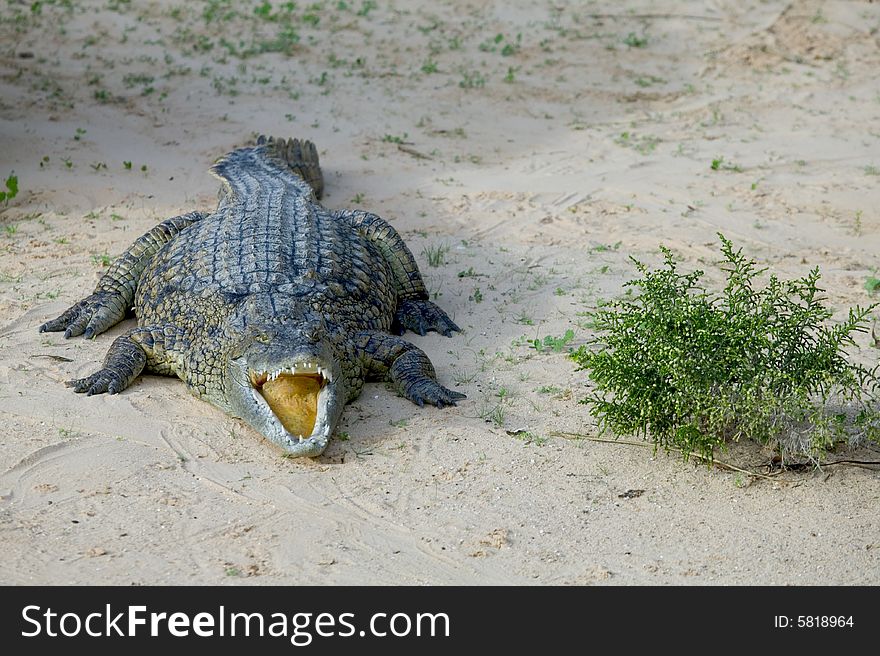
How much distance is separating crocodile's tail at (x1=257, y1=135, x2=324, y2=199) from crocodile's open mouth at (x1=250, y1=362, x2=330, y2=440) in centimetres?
302

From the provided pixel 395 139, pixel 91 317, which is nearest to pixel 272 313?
pixel 91 317

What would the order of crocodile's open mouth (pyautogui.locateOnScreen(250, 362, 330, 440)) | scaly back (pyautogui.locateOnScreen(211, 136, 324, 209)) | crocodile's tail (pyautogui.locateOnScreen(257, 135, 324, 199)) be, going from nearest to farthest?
1. crocodile's open mouth (pyautogui.locateOnScreen(250, 362, 330, 440))
2. scaly back (pyautogui.locateOnScreen(211, 136, 324, 209))
3. crocodile's tail (pyautogui.locateOnScreen(257, 135, 324, 199))

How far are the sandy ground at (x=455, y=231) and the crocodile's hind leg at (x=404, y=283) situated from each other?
0.12m

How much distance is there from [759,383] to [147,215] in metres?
4.62

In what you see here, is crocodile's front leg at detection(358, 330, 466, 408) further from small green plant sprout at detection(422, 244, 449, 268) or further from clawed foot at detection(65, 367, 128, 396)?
small green plant sprout at detection(422, 244, 449, 268)

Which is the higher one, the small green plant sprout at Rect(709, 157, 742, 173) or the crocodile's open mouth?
the small green plant sprout at Rect(709, 157, 742, 173)

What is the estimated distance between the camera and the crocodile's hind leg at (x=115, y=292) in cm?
575

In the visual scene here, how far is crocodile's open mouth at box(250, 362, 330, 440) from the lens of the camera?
462cm

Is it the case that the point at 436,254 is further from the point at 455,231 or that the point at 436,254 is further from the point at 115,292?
the point at 115,292

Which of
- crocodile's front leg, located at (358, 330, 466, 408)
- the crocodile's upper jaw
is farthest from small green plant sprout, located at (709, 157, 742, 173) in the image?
the crocodile's upper jaw

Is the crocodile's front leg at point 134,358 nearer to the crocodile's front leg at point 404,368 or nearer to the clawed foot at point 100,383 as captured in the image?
the clawed foot at point 100,383

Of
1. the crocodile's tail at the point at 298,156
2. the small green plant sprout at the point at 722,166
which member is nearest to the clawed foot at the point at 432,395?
the crocodile's tail at the point at 298,156

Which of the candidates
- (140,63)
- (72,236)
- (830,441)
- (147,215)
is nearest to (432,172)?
(147,215)

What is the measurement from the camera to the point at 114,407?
4902mm
